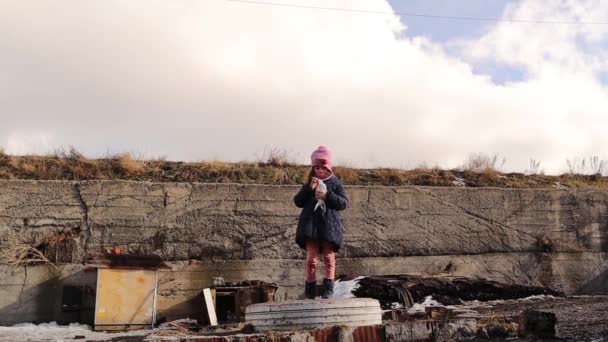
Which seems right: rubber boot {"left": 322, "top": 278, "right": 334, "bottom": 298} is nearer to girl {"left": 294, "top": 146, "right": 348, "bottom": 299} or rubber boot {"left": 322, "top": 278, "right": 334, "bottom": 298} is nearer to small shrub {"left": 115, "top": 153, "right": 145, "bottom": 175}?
girl {"left": 294, "top": 146, "right": 348, "bottom": 299}

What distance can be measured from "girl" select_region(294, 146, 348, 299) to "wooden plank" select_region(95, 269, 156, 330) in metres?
3.26

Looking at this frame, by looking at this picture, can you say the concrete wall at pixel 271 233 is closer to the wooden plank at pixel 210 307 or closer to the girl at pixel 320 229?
the wooden plank at pixel 210 307

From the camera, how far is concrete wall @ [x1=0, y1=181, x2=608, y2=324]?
951 cm

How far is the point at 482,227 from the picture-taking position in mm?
11047

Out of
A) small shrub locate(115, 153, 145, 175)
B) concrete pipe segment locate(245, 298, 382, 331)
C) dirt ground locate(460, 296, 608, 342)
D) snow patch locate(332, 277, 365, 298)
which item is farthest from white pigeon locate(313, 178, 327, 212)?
small shrub locate(115, 153, 145, 175)

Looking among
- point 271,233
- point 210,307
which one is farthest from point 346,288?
point 210,307

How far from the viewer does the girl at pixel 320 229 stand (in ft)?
20.4

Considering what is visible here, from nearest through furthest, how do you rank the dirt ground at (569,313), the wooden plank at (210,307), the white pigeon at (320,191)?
the dirt ground at (569,313), the white pigeon at (320,191), the wooden plank at (210,307)

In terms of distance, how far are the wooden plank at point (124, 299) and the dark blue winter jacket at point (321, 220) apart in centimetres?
331

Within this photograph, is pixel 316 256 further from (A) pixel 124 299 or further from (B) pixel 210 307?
(A) pixel 124 299

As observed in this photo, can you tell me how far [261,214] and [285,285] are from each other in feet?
4.21

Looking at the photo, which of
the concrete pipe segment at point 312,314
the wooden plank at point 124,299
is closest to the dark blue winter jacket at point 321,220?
the concrete pipe segment at point 312,314

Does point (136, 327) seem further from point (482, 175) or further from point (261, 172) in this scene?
point (482, 175)

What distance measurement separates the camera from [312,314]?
5.17 m
